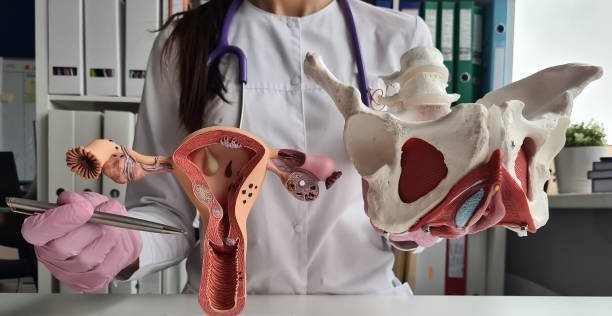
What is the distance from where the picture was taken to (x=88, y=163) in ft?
1.29

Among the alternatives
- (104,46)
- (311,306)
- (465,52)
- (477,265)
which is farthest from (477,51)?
(104,46)

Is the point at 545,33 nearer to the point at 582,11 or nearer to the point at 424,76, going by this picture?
the point at 582,11

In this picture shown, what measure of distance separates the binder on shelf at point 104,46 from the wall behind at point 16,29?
77 centimetres

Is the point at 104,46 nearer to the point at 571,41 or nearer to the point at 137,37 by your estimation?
the point at 137,37

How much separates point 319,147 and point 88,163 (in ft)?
1.33

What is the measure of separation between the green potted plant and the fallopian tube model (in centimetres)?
100

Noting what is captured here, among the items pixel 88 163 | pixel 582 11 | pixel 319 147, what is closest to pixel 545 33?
pixel 582 11

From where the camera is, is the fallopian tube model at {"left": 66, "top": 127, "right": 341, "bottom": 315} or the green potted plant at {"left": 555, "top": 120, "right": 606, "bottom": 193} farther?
the green potted plant at {"left": 555, "top": 120, "right": 606, "bottom": 193}

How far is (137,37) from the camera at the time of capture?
1.31m

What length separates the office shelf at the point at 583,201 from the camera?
3.10ft

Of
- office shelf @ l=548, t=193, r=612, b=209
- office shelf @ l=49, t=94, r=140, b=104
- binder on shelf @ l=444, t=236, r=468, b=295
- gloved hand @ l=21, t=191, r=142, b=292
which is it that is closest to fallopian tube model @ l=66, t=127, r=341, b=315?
gloved hand @ l=21, t=191, r=142, b=292

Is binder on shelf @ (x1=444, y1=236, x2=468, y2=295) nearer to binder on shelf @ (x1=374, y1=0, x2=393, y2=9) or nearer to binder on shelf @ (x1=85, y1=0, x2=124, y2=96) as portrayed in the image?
binder on shelf @ (x1=374, y1=0, x2=393, y2=9)

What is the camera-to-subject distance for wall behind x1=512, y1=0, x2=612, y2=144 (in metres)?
1.36

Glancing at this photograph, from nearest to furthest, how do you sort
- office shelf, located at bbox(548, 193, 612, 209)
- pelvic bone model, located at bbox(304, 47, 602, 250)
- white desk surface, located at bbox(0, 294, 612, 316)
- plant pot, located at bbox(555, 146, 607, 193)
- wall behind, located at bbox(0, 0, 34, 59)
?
pelvic bone model, located at bbox(304, 47, 602, 250) → white desk surface, located at bbox(0, 294, 612, 316) → office shelf, located at bbox(548, 193, 612, 209) → plant pot, located at bbox(555, 146, 607, 193) → wall behind, located at bbox(0, 0, 34, 59)
